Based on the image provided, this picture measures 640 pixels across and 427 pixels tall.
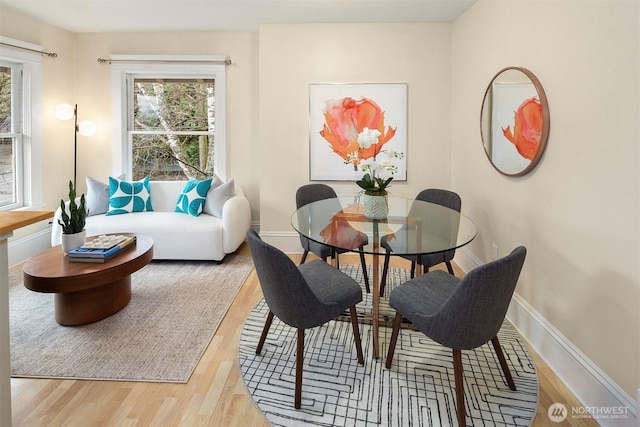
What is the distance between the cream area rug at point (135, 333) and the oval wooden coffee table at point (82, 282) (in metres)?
0.07

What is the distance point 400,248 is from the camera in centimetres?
184

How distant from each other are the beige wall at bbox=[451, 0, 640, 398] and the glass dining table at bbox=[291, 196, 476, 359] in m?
0.44

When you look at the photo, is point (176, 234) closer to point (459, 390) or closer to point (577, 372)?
point (459, 390)

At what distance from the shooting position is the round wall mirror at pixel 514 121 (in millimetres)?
2146

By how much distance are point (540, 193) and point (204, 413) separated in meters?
2.16

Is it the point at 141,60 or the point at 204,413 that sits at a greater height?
the point at 141,60

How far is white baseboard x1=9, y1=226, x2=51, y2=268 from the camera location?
3613 millimetres

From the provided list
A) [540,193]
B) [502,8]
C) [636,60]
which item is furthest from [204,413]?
[502,8]

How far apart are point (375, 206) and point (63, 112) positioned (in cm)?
375

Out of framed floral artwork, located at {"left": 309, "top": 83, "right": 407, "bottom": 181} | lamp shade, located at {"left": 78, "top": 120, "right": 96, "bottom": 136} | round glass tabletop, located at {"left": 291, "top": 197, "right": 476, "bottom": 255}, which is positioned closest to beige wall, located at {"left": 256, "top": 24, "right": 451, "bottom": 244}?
framed floral artwork, located at {"left": 309, "top": 83, "right": 407, "bottom": 181}

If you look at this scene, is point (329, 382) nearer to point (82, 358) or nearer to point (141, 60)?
point (82, 358)

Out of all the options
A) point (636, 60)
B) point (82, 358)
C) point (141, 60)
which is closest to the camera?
point (636, 60)

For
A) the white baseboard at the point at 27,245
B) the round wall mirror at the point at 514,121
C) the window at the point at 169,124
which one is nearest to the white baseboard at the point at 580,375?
the round wall mirror at the point at 514,121

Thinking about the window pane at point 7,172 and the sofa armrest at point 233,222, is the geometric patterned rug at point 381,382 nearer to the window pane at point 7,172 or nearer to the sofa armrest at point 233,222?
the sofa armrest at point 233,222
